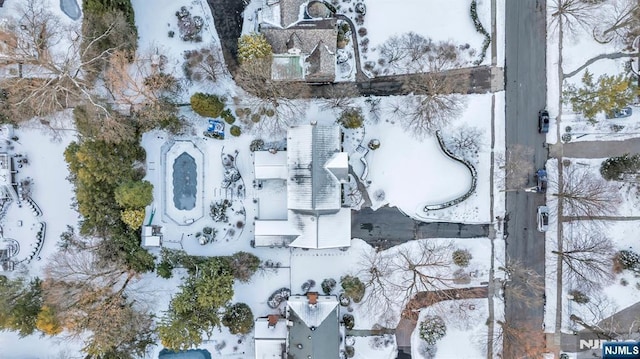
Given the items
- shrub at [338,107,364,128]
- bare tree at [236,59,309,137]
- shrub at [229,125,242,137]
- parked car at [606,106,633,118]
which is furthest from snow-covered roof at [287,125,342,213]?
parked car at [606,106,633,118]

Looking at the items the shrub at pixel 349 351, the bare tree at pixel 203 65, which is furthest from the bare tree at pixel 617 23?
the shrub at pixel 349 351

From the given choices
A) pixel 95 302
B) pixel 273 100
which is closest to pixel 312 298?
pixel 273 100

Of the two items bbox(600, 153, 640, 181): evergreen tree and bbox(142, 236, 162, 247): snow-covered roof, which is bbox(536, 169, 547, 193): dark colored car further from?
bbox(142, 236, 162, 247): snow-covered roof

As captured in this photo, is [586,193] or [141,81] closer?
[141,81]

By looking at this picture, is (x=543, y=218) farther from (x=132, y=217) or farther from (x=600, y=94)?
(x=132, y=217)

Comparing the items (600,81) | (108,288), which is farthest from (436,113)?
(108,288)
